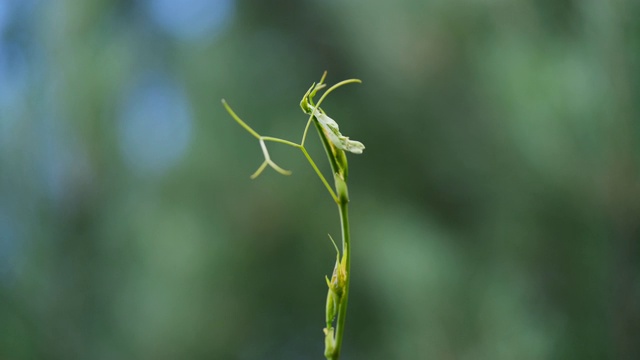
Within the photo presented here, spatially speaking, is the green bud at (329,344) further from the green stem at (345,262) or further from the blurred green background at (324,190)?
the blurred green background at (324,190)

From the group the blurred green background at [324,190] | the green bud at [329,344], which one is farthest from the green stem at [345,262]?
the blurred green background at [324,190]

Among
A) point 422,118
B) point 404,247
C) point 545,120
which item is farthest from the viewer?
point 422,118

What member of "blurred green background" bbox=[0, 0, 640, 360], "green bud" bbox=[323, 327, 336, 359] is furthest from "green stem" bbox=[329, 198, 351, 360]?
"blurred green background" bbox=[0, 0, 640, 360]

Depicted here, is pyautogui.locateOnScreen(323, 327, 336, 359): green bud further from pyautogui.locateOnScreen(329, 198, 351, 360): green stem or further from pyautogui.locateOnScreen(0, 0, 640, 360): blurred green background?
pyautogui.locateOnScreen(0, 0, 640, 360): blurred green background

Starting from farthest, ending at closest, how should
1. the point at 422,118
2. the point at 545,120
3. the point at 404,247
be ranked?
1. the point at 422,118
2. the point at 404,247
3. the point at 545,120

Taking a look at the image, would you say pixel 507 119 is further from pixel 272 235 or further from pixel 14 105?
pixel 14 105

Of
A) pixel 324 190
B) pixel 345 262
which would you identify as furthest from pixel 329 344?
pixel 324 190

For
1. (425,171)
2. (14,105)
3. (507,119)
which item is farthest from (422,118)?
(14,105)

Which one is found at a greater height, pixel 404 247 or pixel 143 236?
pixel 404 247

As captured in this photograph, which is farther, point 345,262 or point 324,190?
point 324,190

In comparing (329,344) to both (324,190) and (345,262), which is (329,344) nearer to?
(345,262)
